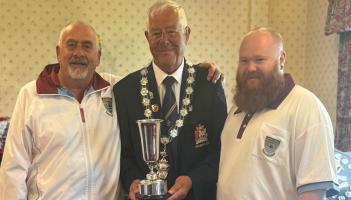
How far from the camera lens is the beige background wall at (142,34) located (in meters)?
3.99

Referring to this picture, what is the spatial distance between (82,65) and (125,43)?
2100mm

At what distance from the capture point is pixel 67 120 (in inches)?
85.9

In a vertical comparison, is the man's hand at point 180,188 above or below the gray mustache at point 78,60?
below

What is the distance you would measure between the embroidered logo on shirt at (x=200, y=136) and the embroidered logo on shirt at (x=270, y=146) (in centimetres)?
48

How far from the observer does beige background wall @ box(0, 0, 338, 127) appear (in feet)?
13.1

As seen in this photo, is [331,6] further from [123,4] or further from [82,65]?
[82,65]

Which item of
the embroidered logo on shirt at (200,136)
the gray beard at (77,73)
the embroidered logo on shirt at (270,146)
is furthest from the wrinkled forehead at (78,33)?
the embroidered logo on shirt at (270,146)

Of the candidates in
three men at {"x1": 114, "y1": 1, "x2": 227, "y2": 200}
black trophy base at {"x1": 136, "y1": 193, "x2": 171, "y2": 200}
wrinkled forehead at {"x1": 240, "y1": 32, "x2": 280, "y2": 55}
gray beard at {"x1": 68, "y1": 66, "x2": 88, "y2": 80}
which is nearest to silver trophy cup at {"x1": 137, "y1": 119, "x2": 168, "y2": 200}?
black trophy base at {"x1": 136, "y1": 193, "x2": 171, "y2": 200}

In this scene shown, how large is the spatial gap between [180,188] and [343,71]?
235 centimetres

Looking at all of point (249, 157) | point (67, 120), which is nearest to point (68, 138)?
point (67, 120)

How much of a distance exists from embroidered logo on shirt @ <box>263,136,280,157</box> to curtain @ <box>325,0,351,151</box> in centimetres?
215

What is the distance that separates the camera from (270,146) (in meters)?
1.87

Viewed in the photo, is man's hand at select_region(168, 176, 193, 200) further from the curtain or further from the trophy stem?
the curtain

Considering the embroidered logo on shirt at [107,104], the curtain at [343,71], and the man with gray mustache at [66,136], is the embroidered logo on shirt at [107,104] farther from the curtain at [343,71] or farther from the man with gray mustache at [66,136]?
the curtain at [343,71]
